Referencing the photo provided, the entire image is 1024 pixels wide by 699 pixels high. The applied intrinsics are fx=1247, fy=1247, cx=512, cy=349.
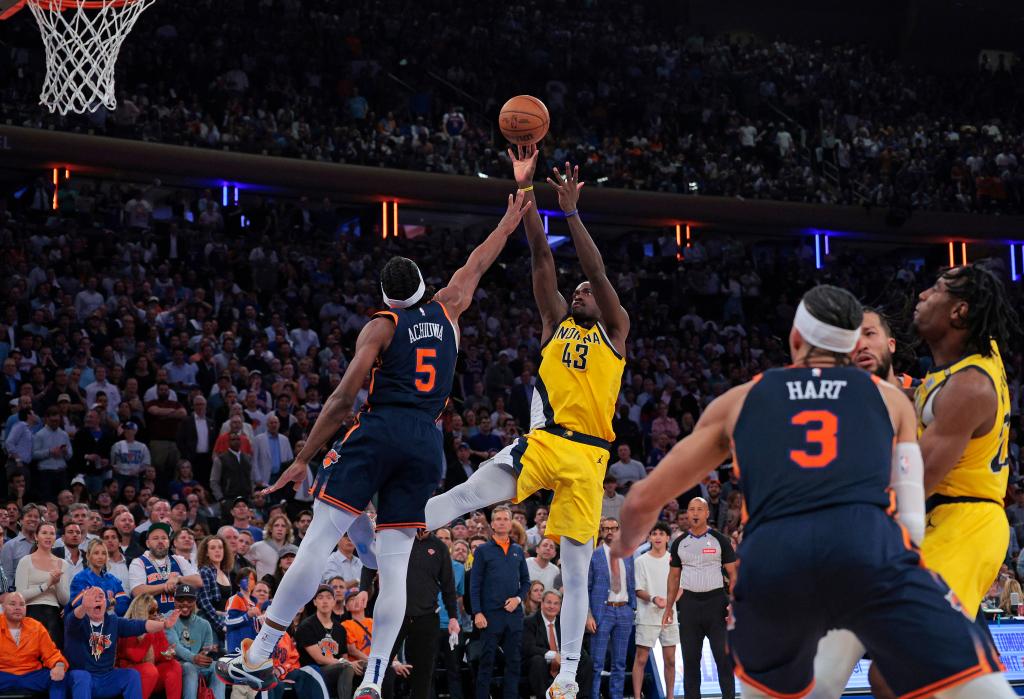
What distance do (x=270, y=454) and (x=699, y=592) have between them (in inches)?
230

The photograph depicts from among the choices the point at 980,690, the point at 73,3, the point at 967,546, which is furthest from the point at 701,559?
the point at 980,690

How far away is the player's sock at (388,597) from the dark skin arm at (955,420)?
3.11m

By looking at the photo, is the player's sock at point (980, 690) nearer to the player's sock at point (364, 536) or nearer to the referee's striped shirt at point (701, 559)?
the player's sock at point (364, 536)

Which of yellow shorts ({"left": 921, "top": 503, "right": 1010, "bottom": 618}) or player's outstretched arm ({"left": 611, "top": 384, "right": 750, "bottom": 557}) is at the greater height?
player's outstretched arm ({"left": 611, "top": 384, "right": 750, "bottom": 557})

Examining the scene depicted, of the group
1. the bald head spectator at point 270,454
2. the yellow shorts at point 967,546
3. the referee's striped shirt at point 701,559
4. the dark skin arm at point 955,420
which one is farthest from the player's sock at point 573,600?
the bald head spectator at point 270,454

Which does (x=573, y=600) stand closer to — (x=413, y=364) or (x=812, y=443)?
(x=413, y=364)

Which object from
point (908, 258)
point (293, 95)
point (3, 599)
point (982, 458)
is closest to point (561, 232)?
point (293, 95)

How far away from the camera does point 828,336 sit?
171 inches

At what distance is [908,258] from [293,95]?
655 inches

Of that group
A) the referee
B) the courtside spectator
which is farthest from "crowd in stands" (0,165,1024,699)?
the referee

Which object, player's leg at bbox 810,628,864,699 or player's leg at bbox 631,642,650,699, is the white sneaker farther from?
player's leg at bbox 631,642,650,699

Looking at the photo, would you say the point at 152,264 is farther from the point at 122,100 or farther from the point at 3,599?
the point at 3,599

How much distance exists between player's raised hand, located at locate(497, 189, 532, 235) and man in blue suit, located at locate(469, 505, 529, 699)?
16.9ft

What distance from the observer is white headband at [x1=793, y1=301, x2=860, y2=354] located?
4.33m
